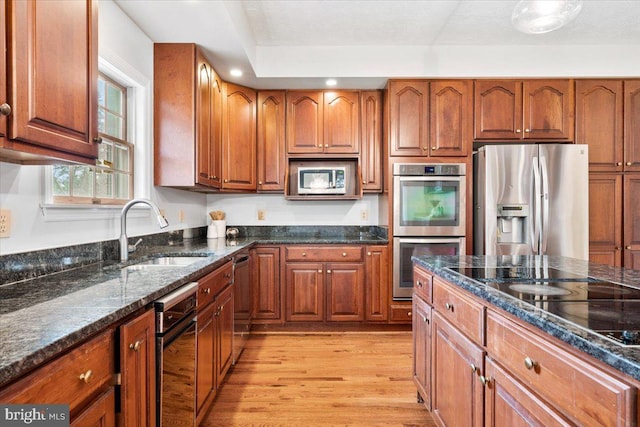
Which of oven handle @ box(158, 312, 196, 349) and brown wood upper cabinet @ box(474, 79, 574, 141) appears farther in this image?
brown wood upper cabinet @ box(474, 79, 574, 141)

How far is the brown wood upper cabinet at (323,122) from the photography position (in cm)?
353

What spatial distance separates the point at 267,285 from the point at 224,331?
1.08m

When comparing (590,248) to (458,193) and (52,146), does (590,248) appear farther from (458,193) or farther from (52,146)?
(52,146)

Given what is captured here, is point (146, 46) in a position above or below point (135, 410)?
above

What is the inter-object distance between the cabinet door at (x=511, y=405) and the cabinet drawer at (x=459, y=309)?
0.40ft

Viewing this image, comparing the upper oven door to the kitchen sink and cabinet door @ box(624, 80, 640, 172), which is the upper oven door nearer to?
cabinet door @ box(624, 80, 640, 172)

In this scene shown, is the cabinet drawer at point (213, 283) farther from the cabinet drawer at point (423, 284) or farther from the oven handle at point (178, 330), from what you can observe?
the cabinet drawer at point (423, 284)

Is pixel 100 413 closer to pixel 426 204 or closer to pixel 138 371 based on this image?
pixel 138 371

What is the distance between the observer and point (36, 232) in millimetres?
1534

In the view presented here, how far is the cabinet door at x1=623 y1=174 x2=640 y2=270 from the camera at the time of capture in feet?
10.4

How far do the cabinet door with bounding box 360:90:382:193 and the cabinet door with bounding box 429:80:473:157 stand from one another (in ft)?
1.74

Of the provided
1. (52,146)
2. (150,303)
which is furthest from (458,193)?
(52,146)

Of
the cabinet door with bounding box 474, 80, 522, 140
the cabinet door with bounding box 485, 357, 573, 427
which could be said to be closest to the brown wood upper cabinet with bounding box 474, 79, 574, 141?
the cabinet door with bounding box 474, 80, 522, 140

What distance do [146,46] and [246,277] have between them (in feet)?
6.38
